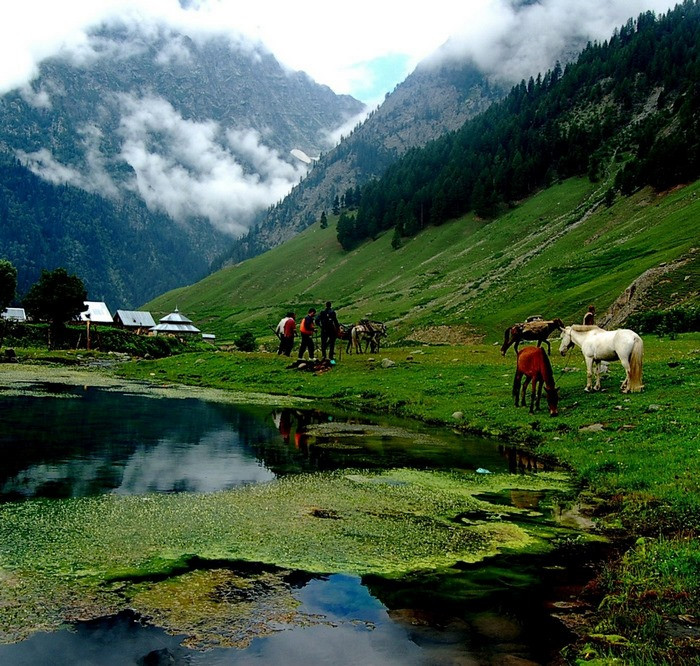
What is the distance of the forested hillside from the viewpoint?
446ft

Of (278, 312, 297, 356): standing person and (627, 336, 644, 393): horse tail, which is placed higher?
(278, 312, 297, 356): standing person

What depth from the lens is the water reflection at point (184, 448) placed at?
13.9 meters

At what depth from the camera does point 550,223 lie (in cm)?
12088

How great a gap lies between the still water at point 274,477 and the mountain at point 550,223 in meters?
37.4

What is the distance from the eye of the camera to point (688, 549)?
9.14m

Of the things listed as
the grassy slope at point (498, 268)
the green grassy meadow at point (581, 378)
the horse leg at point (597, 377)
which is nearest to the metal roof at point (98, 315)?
the grassy slope at point (498, 268)

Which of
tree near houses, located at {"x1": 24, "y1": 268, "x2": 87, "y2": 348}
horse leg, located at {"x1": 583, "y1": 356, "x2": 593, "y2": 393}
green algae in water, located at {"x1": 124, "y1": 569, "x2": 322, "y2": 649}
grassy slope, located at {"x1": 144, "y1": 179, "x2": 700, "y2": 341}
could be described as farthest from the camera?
tree near houses, located at {"x1": 24, "y1": 268, "x2": 87, "y2": 348}

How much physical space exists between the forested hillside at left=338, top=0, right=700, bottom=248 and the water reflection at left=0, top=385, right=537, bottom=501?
339ft

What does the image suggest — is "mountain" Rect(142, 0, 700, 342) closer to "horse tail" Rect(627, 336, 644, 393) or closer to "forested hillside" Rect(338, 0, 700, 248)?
"forested hillside" Rect(338, 0, 700, 248)

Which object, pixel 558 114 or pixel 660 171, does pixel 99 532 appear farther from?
pixel 558 114

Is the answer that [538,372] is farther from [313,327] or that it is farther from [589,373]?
[313,327]

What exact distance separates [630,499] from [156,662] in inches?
428

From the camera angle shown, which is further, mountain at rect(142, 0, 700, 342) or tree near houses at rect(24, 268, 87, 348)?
tree near houses at rect(24, 268, 87, 348)

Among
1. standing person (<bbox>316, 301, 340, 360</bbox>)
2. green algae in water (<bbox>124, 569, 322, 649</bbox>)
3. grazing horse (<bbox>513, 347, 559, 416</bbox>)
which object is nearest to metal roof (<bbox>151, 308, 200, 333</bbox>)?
standing person (<bbox>316, 301, 340, 360</bbox>)
